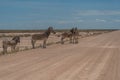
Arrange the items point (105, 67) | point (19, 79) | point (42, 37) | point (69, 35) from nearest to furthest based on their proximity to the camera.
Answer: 1. point (19, 79)
2. point (105, 67)
3. point (42, 37)
4. point (69, 35)

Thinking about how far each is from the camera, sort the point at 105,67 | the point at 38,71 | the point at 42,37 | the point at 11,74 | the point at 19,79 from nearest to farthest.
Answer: the point at 19,79 → the point at 11,74 → the point at 38,71 → the point at 105,67 → the point at 42,37

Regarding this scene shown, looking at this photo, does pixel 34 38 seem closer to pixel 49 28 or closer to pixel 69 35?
pixel 49 28

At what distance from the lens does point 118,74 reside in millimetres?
12578

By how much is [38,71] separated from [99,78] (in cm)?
265

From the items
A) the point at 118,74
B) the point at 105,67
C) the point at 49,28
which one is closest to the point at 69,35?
the point at 49,28

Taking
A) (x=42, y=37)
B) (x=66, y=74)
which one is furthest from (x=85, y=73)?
(x=42, y=37)

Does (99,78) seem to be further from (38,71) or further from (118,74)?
(38,71)

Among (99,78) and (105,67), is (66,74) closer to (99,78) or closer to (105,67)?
(99,78)

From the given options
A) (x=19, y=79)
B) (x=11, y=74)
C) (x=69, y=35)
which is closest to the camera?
(x=19, y=79)

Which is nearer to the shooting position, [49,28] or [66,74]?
→ [66,74]

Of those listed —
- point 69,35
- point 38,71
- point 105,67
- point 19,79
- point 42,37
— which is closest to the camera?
point 19,79

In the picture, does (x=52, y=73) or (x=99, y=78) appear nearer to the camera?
(x=99, y=78)

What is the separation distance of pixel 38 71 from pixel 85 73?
70.9 inches

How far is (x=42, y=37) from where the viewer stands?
94.9ft
